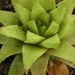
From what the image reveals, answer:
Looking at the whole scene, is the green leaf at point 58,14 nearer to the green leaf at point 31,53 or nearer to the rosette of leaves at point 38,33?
the rosette of leaves at point 38,33

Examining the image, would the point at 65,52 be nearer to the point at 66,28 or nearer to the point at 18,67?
the point at 66,28

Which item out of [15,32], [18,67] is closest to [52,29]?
[15,32]

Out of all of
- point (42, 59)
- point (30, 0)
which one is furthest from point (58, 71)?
point (30, 0)

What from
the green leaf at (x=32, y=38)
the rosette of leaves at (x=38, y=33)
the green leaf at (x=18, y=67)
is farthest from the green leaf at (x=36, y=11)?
the green leaf at (x=18, y=67)

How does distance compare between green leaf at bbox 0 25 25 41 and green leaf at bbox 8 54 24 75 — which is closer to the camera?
green leaf at bbox 0 25 25 41

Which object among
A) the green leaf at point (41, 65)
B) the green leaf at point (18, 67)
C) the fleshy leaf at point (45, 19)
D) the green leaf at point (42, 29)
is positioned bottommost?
the green leaf at point (18, 67)

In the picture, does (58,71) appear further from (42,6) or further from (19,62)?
(42,6)

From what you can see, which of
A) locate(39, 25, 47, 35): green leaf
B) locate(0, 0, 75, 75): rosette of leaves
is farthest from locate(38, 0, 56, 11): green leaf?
locate(39, 25, 47, 35): green leaf

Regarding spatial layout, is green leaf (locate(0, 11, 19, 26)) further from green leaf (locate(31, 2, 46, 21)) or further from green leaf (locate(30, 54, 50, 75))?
green leaf (locate(30, 54, 50, 75))
